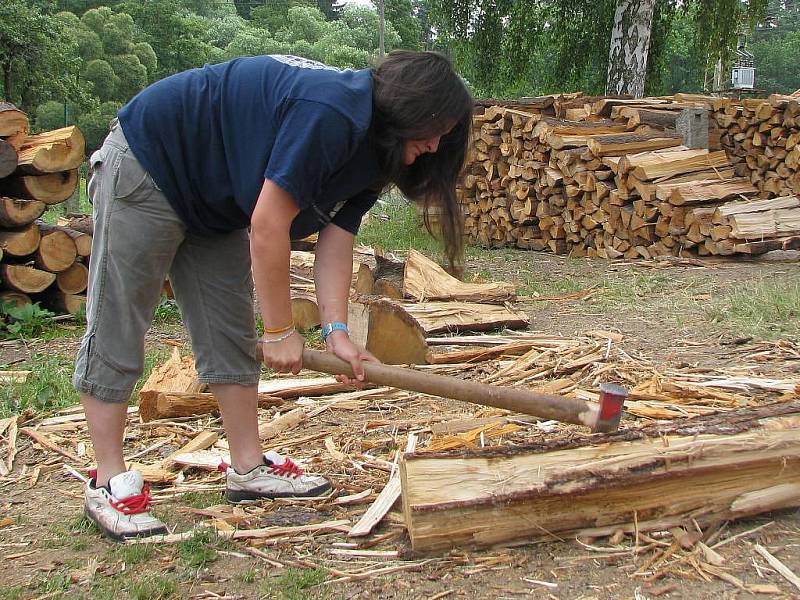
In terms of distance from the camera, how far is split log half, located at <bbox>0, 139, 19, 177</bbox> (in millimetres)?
5930

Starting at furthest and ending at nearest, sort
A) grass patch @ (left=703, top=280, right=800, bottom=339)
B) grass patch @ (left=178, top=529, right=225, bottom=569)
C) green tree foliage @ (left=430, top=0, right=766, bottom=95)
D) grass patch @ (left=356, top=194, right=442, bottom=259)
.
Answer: green tree foliage @ (left=430, top=0, right=766, bottom=95) → grass patch @ (left=356, top=194, right=442, bottom=259) → grass patch @ (left=703, top=280, right=800, bottom=339) → grass patch @ (left=178, top=529, right=225, bottom=569)

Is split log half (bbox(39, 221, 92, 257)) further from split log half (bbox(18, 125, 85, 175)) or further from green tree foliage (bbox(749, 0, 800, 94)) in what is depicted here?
green tree foliage (bbox(749, 0, 800, 94))

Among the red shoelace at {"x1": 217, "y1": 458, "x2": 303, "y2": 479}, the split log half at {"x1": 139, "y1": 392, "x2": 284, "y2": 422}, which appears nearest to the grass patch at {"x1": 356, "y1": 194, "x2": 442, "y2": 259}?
the split log half at {"x1": 139, "y1": 392, "x2": 284, "y2": 422}

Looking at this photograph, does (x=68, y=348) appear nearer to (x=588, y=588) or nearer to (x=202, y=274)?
(x=202, y=274)

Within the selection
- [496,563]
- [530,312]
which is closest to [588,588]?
[496,563]

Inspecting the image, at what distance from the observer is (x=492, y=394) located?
2654 millimetres

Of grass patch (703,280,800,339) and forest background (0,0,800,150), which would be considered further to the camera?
forest background (0,0,800,150)

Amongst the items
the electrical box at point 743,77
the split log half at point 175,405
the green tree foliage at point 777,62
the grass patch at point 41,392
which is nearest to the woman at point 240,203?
the split log half at point 175,405

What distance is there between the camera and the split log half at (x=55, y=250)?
20.5 feet

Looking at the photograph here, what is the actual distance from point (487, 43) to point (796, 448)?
535 inches

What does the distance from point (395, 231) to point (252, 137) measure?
398 inches

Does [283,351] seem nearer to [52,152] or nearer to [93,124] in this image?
[52,152]

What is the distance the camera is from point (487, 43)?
1509 centimetres

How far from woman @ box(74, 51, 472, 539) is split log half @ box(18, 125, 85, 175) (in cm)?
376
